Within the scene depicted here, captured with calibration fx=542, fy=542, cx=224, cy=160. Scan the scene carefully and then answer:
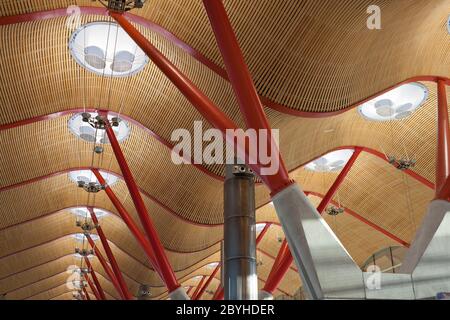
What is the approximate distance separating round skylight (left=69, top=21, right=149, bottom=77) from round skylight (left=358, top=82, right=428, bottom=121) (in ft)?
34.3

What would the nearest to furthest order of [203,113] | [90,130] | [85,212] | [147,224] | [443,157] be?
[203,113]
[443,157]
[147,224]
[90,130]
[85,212]

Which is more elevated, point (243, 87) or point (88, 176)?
point (88, 176)

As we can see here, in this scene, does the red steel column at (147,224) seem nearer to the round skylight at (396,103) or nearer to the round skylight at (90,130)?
the round skylight at (90,130)

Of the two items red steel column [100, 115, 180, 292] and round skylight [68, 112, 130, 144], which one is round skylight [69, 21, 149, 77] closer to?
red steel column [100, 115, 180, 292]

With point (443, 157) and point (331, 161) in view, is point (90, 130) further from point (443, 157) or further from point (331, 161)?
point (443, 157)

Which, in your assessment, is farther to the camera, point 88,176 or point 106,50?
point 88,176

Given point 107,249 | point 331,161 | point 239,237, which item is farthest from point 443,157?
point 107,249

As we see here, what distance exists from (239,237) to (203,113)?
5.22 meters

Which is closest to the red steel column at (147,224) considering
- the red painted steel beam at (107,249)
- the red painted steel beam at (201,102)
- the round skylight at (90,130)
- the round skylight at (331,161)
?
the round skylight at (90,130)

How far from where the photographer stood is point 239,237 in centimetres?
1772

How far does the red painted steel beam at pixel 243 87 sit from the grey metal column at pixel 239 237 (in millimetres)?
5254

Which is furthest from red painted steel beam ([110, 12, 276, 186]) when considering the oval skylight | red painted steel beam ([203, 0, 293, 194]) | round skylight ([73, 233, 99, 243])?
round skylight ([73, 233, 99, 243])

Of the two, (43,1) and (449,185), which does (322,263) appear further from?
(43,1)

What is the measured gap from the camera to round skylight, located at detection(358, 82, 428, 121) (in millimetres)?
23906
